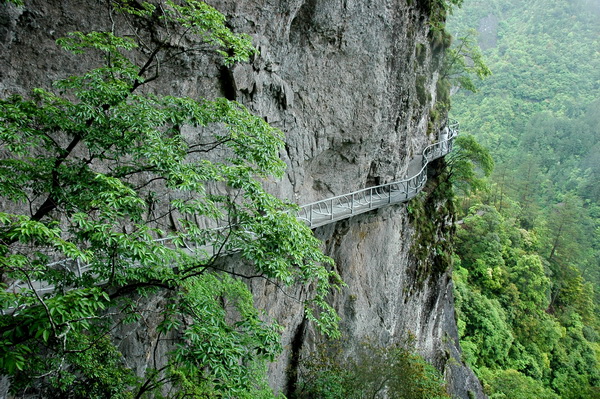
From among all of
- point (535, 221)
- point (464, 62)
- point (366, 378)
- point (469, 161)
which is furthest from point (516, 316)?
point (366, 378)

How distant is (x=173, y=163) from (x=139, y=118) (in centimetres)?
98

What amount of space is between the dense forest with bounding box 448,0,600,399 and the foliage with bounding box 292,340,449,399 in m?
12.4

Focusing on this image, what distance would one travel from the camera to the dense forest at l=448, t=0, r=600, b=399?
28375 mm

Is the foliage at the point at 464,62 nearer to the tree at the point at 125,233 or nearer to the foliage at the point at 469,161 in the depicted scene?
the foliage at the point at 469,161

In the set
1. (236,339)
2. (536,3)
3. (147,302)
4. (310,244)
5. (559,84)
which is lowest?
(236,339)

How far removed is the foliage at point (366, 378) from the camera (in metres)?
12.2

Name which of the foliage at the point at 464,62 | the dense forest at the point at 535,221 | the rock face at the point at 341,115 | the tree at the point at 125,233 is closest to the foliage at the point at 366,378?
the rock face at the point at 341,115

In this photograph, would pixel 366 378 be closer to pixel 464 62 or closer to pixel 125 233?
pixel 125 233

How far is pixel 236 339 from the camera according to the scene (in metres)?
5.62

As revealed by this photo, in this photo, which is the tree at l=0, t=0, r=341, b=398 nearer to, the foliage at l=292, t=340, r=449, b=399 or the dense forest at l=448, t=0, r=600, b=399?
the foliage at l=292, t=340, r=449, b=399

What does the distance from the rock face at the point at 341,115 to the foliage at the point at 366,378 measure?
939 millimetres

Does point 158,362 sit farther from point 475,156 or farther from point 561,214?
point 561,214

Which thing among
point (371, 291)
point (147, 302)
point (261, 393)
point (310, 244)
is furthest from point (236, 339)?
point (371, 291)

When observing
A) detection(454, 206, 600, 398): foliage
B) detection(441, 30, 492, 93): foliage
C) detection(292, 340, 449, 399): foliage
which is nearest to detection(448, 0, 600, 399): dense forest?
detection(454, 206, 600, 398): foliage
